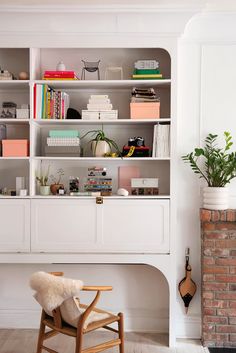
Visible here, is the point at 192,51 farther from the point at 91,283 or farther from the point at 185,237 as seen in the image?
the point at 91,283

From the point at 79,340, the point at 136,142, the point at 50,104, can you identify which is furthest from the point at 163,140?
the point at 79,340

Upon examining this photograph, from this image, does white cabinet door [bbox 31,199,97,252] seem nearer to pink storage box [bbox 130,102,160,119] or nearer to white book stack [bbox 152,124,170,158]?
white book stack [bbox 152,124,170,158]

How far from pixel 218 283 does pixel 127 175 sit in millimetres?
1218

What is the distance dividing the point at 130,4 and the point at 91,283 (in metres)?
2.45

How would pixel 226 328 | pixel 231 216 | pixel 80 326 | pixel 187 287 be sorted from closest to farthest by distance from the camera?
pixel 80 326 → pixel 231 216 → pixel 226 328 → pixel 187 287

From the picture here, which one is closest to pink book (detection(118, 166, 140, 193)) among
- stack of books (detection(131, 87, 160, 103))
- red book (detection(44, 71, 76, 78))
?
stack of books (detection(131, 87, 160, 103))

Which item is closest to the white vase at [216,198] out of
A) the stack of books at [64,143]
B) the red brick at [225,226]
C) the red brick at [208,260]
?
the red brick at [225,226]

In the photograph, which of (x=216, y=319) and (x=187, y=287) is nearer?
(x=216, y=319)

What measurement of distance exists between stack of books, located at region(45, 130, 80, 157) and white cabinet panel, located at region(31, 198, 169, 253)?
0.42 m

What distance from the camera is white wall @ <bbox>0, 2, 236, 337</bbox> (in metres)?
3.76

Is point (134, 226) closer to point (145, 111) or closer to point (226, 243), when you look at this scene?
point (226, 243)

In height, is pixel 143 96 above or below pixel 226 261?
above

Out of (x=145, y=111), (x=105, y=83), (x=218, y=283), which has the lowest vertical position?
(x=218, y=283)

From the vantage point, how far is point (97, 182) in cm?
398
